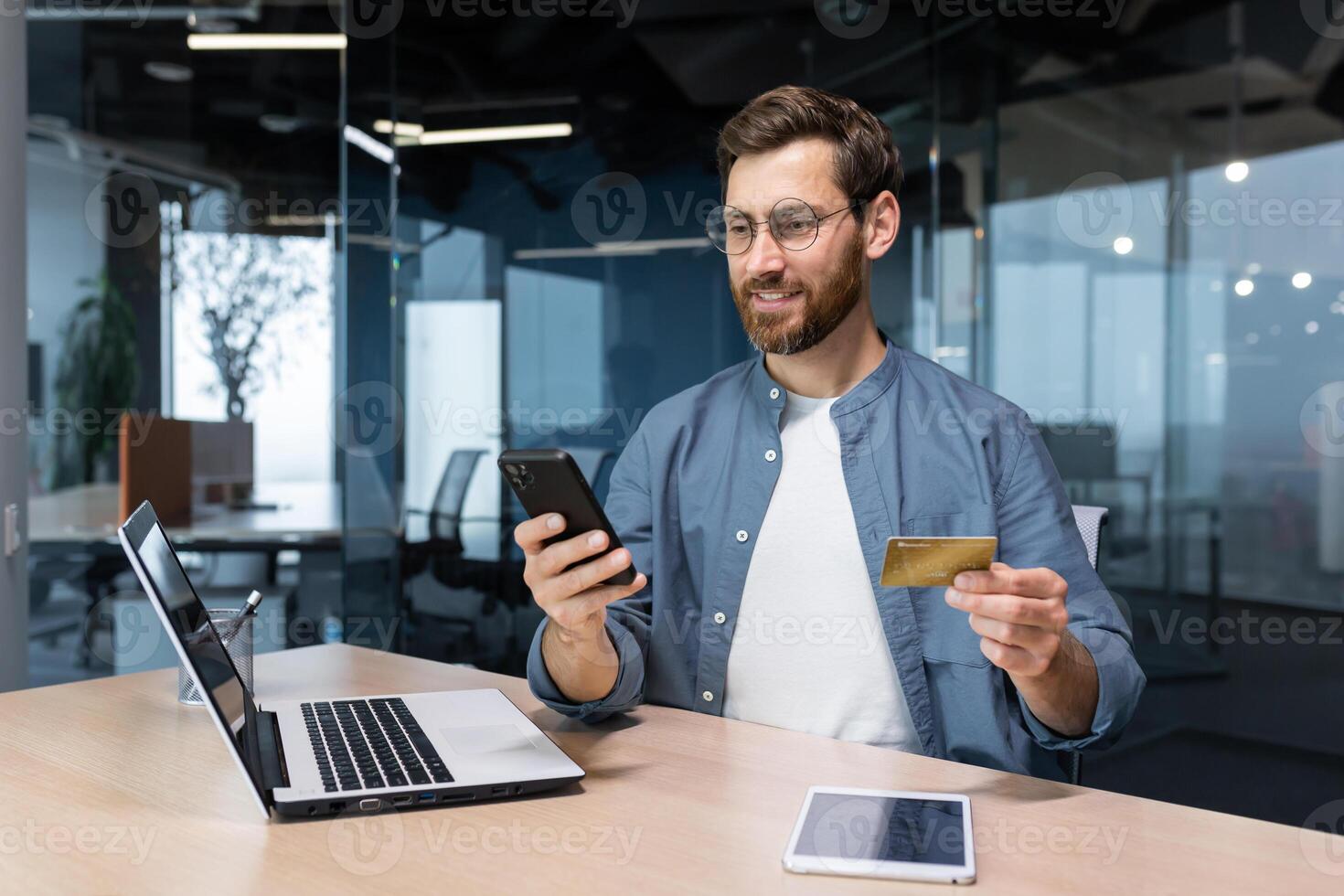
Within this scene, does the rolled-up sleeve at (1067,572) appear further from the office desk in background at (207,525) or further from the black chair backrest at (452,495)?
the office desk in background at (207,525)

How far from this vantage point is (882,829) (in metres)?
0.99

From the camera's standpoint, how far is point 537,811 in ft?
3.52

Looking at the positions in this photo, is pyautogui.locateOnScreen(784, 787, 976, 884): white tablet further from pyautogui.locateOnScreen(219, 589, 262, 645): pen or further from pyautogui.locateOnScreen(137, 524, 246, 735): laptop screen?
pyautogui.locateOnScreen(219, 589, 262, 645): pen

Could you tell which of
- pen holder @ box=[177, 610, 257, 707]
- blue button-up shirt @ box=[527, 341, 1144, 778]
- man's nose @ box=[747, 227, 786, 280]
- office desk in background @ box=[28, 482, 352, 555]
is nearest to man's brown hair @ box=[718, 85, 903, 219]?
man's nose @ box=[747, 227, 786, 280]

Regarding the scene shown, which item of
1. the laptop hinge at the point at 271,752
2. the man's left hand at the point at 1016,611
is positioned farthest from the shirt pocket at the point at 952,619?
the laptop hinge at the point at 271,752

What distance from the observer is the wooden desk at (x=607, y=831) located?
0.91 meters

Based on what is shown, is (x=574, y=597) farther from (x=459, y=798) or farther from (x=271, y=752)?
(x=271, y=752)

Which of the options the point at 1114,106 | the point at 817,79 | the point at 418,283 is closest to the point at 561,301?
the point at 418,283

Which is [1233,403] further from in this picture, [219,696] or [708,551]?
[219,696]

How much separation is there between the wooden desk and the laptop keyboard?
0.06 meters

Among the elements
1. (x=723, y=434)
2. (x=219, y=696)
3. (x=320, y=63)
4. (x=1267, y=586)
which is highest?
(x=320, y=63)

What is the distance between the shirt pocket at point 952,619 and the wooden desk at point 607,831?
12.0 inches

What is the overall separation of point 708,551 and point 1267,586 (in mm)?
2619

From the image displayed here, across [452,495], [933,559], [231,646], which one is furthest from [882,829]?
[452,495]
